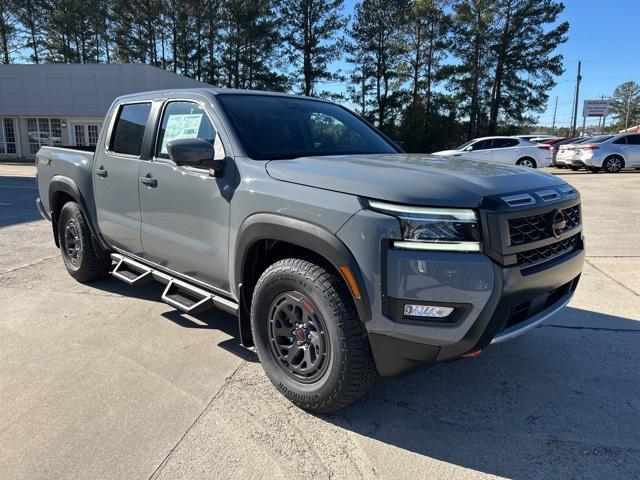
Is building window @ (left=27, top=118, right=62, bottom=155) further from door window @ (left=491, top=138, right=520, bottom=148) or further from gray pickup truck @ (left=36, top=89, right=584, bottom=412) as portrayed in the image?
gray pickup truck @ (left=36, top=89, right=584, bottom=412)

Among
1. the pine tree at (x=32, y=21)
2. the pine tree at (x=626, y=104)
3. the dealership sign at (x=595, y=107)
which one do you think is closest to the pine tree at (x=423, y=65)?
the dealership sign at (x=595, y=107)

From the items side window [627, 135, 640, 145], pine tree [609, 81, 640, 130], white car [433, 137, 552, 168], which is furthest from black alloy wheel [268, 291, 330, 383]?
pine tree [609, 81, 640, 130]

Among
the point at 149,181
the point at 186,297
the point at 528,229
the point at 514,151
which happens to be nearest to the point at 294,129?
the point at 149,181

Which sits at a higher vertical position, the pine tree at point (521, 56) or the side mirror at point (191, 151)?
the pine tree at point (521, 56)

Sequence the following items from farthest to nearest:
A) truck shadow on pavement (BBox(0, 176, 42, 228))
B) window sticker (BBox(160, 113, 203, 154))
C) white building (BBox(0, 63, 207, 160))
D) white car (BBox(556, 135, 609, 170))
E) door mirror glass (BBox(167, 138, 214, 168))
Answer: white building (BBox(0, 63, 207, 160))
white car (BBox(556, 135, 609, 170))
truck shadow on pavement (BBox(0, 176, 42, 228))
window sticker (BBox(160, 113, 203, 154))
door mirror glass (BBox(167, 138, 214, 168))

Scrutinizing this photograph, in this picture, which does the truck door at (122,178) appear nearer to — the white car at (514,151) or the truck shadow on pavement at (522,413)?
→ the truck shadow on pavement at (522,413)

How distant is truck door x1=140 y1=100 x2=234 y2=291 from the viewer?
3297 mm

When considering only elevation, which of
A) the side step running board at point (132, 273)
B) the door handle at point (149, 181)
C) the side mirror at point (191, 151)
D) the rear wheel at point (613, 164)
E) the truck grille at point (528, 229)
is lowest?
the side step running board at point (132, 273)

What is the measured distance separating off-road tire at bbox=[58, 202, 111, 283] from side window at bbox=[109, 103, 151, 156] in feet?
3.23

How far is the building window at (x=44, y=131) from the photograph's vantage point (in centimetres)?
3098

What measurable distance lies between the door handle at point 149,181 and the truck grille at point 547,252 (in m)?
2.70

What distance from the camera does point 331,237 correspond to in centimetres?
254

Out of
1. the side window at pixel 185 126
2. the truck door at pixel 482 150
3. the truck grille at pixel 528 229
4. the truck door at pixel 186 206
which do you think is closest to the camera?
the truck grille at pixel 528 229

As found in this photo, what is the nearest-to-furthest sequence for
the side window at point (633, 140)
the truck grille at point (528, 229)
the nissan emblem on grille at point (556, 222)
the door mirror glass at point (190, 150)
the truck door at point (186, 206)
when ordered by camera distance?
the truck grille at point (528, 229) → the nissan emblem on grille at point (556, 222) → the door mirror glass at point (190, 150) → the truck door at point (186, 206) → the side window at point (633, 140)
